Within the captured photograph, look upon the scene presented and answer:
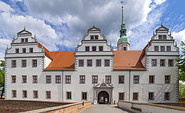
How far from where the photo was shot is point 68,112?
798cm

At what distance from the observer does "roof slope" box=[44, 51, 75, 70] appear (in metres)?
21.4

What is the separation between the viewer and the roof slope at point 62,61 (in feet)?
70.1

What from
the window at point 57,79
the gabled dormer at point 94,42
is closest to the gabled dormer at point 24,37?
the window at point 57,79

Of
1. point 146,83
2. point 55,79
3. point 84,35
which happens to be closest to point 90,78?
point 55,79

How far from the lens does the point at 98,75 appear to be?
1994 cm

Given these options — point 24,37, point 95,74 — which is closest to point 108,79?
point 95,74

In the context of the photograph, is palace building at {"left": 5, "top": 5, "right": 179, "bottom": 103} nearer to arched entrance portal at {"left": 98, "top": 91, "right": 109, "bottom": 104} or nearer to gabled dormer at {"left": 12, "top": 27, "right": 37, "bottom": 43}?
arched entrance portal at {"left": 98, "top": 91, "right": 109, "bottom": 104}

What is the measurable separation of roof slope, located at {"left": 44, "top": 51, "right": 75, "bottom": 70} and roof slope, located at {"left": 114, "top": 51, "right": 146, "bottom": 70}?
9332 millimetres

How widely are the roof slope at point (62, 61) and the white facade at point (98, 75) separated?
66 centimetres

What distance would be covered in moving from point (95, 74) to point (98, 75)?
1.96ft

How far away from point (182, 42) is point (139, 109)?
16622 millimetres

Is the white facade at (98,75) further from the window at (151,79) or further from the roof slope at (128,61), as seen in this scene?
the roof slope at (128,61)

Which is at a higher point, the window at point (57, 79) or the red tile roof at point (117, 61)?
Answer: the red tile roof at point (117, 61)

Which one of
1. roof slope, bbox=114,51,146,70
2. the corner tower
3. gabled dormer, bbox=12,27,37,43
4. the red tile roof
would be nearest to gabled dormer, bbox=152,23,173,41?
the red tile roof
